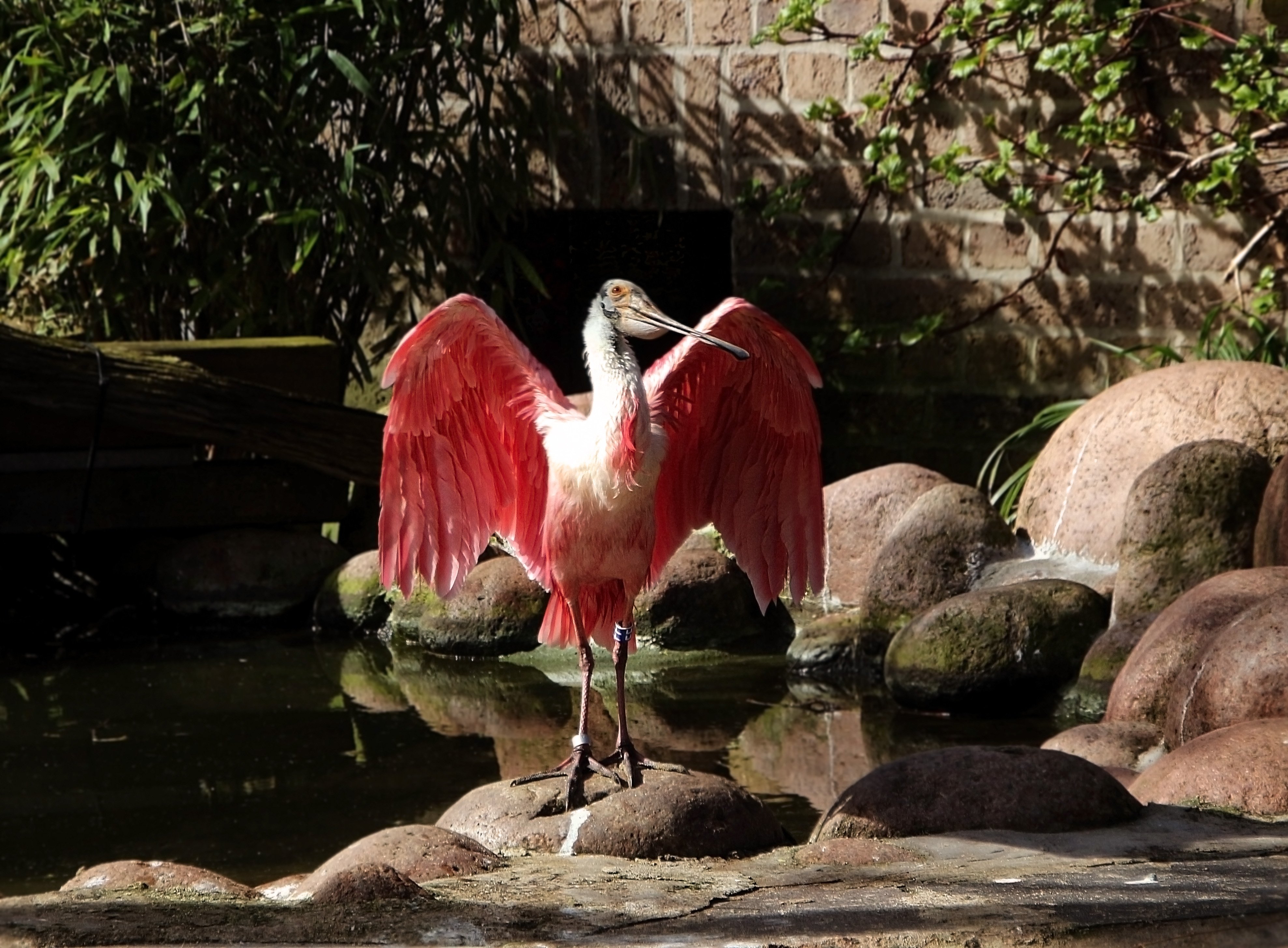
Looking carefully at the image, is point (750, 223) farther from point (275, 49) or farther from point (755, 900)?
point (755, 900)

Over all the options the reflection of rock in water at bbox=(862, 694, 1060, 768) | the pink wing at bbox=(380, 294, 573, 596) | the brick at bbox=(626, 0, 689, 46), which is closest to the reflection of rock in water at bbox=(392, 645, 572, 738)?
the reflection of rock in water at bbox=(862, 694, 1060, 768)

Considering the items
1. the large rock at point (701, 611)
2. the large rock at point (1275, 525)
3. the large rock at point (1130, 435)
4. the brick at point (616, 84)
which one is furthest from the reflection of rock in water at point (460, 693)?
the brick at point (616, 84)

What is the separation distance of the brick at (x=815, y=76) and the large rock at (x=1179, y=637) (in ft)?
13.7

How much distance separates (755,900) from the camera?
334 cm

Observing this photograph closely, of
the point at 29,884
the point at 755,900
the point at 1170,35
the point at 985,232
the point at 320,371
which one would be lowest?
the point at 29,884

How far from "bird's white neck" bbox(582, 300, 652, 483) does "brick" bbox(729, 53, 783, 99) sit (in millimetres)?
4976

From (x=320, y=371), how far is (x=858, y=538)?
9.36ft

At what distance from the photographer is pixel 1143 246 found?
817 centimetres

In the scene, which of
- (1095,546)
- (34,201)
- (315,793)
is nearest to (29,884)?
(315,793)

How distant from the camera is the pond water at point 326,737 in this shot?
203 inches

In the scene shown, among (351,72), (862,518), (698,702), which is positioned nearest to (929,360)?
(862,518)

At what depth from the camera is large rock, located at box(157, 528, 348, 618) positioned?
314 inches

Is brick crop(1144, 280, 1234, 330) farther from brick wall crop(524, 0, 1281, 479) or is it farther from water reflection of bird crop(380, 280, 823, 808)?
water reflection of bird crop(380, 280, 823, 808)

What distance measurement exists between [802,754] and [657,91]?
14.9 feet
